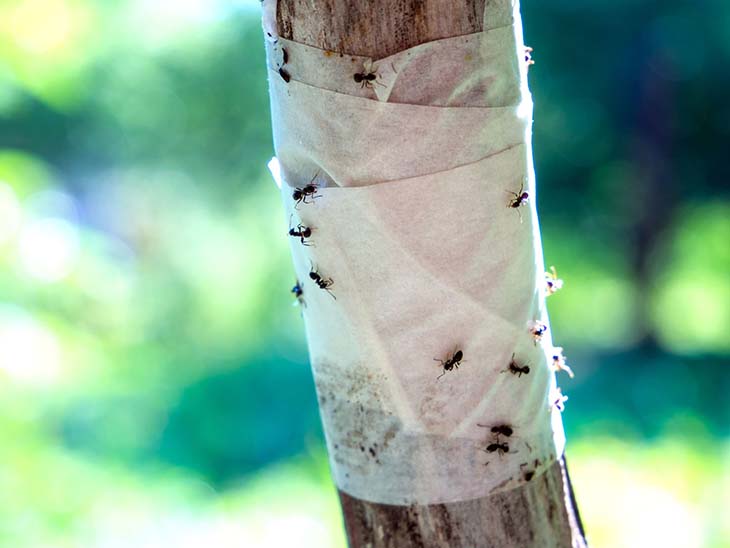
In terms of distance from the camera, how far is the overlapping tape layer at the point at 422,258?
3.01ft

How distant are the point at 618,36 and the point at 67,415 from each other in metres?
4.34

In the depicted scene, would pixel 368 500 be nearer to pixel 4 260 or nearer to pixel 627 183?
pixel 4 260

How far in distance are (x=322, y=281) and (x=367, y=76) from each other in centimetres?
24

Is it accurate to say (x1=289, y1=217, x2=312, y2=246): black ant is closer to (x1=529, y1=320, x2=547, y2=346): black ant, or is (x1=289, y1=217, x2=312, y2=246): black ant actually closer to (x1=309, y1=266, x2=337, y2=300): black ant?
(x1=309, y1=266, x2=337, y2=300): black ant

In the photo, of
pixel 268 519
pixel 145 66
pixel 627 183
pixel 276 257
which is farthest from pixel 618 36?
pixel 268 519

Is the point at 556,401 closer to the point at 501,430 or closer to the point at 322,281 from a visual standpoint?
the point at 501,430

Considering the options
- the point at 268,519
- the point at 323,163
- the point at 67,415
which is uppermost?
the point at 67,415

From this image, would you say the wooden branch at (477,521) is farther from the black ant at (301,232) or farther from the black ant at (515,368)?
the black ant at (301,232)

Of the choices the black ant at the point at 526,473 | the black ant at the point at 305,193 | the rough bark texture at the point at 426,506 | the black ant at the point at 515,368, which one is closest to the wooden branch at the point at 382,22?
the rough bark texture at the point at 426,506

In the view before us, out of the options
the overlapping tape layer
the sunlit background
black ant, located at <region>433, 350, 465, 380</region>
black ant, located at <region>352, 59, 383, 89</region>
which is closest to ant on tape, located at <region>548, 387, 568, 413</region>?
the overlapping tape layer

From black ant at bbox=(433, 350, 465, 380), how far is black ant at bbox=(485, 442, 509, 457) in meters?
0.11

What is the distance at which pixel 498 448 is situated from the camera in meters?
1.04

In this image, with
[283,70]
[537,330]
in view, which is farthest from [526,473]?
[283,70]

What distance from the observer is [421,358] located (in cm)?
99
